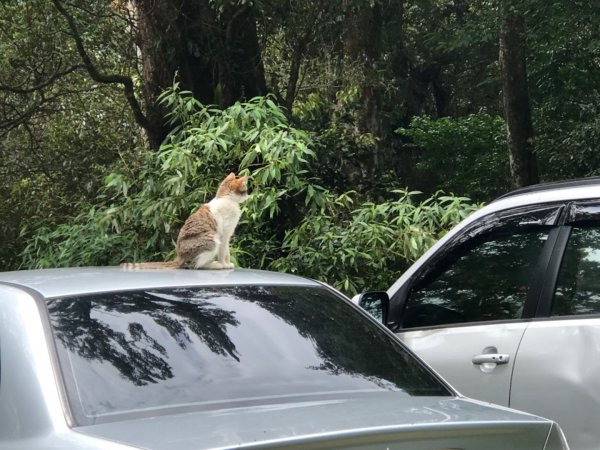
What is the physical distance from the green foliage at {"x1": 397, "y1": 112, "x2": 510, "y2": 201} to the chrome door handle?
17.5 meters

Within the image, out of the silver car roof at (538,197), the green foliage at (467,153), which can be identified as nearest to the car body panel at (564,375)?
the silver car roof at (538,197)

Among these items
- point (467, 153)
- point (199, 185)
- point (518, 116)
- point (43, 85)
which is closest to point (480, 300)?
point (199, 185)

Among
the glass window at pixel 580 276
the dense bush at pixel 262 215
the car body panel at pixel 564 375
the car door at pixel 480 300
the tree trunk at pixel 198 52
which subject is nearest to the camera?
the car body panel at pixel 564 375

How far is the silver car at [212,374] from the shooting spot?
2.42 m

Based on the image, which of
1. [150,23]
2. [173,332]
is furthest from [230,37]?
[173,332]

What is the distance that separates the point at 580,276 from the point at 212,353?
172 centimetres

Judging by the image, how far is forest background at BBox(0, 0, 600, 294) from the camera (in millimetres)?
8641

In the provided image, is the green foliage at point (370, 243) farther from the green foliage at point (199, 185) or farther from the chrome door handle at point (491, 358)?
the chrome door handle at point (491, 358)

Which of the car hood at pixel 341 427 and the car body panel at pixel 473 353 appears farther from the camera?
the car body panel at pixel 473 353

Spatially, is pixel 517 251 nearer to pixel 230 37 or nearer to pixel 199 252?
pixel 199 252

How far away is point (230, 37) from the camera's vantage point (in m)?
12.1

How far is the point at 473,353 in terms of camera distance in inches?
157

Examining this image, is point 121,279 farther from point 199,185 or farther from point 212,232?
point 199,185

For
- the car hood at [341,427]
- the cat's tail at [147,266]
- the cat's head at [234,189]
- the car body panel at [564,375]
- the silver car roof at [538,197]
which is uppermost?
the cat's head at [234,189]
